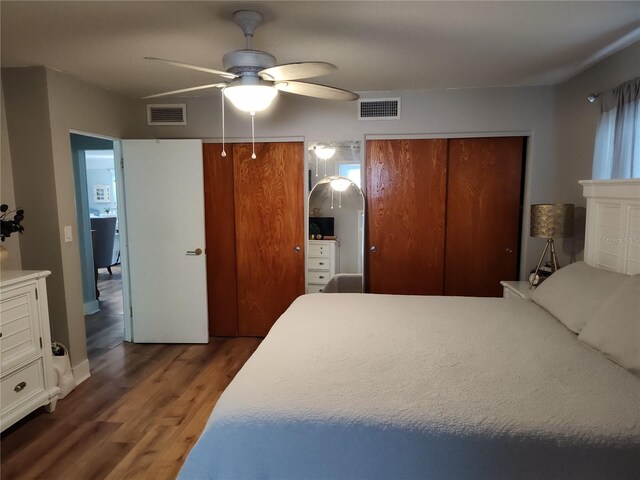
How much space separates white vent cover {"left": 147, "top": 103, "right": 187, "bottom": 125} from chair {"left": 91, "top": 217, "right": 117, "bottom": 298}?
3146mm

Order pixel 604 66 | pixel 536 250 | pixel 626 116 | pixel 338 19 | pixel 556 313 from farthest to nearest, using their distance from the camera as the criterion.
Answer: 1. pixel 536 250
2. pixel 604 66
3. pixel 626 116
4. pixel 556 313
5. pixel 338 19

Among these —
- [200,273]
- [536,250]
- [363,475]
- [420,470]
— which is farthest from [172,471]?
[536,250]

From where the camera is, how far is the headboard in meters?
2.21

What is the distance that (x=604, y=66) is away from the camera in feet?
9.08

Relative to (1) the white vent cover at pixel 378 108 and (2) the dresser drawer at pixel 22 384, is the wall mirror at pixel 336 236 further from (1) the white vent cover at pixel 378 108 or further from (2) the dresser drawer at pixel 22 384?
(2) the dresser drawer at pixel 22 384

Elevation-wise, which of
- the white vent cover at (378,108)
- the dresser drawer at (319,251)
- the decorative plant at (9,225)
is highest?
the white vent cover at (378,108)

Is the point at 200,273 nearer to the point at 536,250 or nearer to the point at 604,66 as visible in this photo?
the point at 536,250

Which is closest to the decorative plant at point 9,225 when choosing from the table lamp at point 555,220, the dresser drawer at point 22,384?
the dresser drawer at point 22,384

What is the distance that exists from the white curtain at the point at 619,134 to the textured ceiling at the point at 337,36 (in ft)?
1.07

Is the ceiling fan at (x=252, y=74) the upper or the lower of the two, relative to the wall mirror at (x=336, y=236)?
upper

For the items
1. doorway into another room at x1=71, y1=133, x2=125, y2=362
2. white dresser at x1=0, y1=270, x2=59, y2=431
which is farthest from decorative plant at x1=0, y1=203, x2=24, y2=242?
doorway into another room at x1=71, y1=133, x2=125, y2=362

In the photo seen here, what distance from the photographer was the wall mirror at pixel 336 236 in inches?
149

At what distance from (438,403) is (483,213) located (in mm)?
2629

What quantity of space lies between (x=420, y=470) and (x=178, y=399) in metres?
2.05
